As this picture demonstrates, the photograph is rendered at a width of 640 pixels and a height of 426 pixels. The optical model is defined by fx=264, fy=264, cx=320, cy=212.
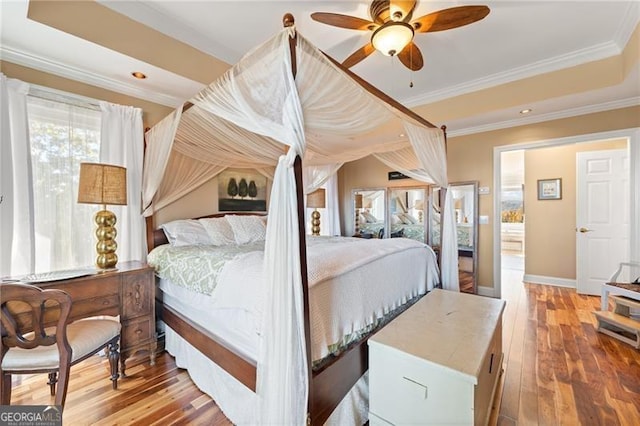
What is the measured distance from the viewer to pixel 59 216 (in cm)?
224

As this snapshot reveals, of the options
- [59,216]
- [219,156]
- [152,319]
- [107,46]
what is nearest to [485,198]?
[219,156]

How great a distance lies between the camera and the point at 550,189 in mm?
4520

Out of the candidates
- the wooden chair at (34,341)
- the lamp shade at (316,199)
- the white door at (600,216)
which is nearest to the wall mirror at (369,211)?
the lamp shade at (316,199)

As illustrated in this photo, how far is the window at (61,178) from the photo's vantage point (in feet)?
7.02

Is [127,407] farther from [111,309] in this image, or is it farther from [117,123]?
[117,123]

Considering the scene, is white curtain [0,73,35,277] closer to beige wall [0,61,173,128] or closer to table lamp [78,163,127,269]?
beige wall [0,61,173,128]

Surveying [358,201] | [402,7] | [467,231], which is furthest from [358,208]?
[402,7]

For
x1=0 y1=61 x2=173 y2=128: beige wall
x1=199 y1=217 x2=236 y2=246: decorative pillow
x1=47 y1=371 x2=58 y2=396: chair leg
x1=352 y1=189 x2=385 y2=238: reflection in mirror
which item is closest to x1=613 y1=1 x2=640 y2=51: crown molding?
x1=352 y1=189 x2=385 y2=238: reflection in mirror

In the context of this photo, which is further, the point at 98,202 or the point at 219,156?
the point at 219,156

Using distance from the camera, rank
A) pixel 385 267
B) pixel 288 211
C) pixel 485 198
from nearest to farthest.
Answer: pixel 288 211 < pixel 385 267 < pixel 485 198

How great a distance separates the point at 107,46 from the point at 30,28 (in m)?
0.42

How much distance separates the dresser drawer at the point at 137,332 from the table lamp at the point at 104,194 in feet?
1.68

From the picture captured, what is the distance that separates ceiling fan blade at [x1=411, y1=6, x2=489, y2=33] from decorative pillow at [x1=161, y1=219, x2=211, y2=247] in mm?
2690

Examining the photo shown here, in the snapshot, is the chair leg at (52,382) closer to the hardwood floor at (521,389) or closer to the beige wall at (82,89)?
the hardwood floor at (521,389)
